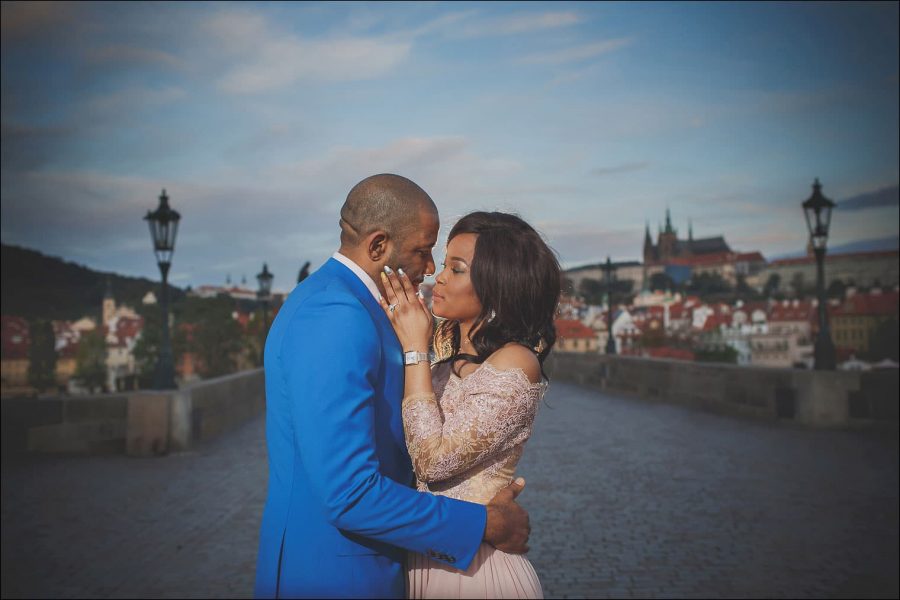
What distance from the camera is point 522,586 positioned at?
6.61 ft

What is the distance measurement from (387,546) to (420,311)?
0.57 meters

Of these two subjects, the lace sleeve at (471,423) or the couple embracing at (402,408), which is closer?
the couple embracing at (402,408)

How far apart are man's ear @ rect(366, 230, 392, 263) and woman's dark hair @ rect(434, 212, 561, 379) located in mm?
327

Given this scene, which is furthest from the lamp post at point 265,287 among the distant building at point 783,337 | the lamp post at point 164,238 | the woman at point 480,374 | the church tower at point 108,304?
the distant building at point 783,337

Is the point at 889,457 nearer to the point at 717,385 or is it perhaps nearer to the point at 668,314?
the point at 717,385

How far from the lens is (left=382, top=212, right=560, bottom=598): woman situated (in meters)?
1.93

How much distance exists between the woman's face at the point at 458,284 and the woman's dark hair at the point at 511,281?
0.07ft

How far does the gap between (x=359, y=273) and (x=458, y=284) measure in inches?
15.3

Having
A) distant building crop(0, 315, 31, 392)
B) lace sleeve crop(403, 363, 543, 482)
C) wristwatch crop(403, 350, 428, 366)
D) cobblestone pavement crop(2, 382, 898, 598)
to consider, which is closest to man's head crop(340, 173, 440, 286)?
wristwatch crop(403, 350, 428, 366)

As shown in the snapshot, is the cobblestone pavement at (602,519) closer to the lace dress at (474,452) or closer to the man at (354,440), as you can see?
the lace dress at (474,452)

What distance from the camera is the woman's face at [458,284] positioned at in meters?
2.17

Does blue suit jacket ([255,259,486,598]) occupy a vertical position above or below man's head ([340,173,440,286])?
below

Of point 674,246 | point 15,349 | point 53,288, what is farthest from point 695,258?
point 15,349

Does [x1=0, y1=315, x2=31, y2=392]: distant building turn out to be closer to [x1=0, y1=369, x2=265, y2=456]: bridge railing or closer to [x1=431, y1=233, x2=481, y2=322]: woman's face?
[x1=0, y1=369, x2=265, y2=456]: bridge railing
